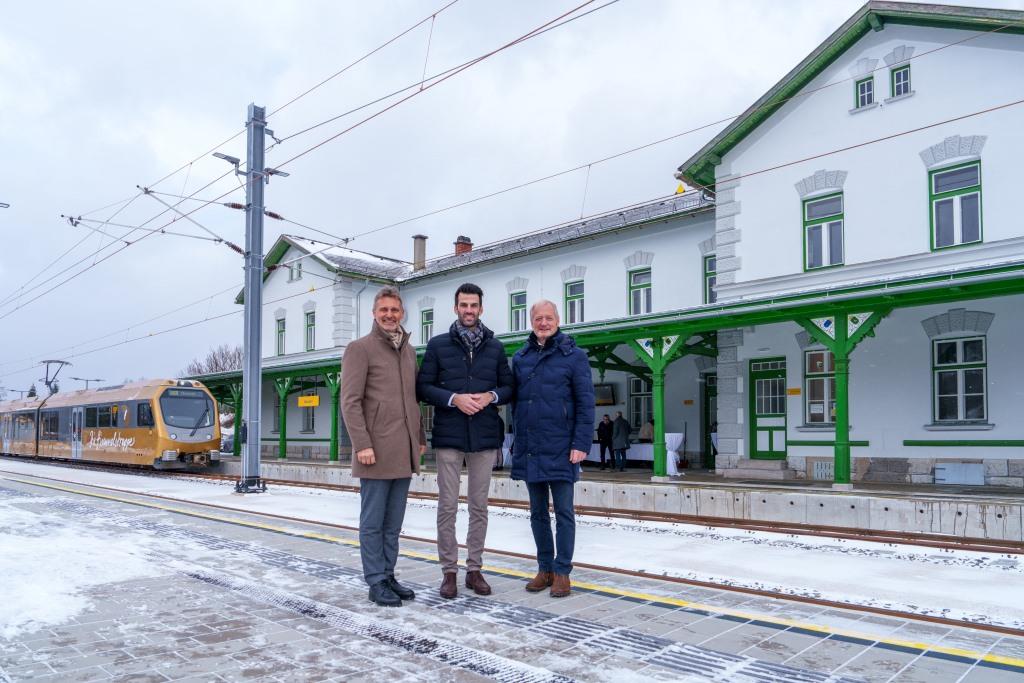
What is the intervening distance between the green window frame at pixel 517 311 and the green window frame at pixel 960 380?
1220 cm

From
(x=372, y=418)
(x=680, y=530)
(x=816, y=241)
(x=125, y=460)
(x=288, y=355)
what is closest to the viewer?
(x=372, y=418)

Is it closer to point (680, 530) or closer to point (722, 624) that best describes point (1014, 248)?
point (680, 530)

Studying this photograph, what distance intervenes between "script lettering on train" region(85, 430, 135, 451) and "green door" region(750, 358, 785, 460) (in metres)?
17.0

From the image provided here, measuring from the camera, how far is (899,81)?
1448 centimetres

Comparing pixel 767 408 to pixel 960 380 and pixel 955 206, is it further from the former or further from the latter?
pixel 955 206

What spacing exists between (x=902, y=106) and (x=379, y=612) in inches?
542

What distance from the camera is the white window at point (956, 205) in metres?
13.3

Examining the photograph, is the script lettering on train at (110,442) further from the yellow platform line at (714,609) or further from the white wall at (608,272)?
the yellow platform line at (714,609)

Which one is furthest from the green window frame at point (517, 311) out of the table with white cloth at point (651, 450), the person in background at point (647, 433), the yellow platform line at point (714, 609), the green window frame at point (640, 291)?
the yellow platform line at point (714, 609)

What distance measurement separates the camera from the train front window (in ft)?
72.0

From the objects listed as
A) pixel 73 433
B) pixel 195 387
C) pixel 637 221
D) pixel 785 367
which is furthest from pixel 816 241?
pixel 73 433

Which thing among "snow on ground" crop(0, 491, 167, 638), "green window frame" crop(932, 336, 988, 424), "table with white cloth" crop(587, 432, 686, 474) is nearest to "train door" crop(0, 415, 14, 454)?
"table with white cloth" crop(587, 432, 686, 474)

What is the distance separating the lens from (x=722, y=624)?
4.38 metres

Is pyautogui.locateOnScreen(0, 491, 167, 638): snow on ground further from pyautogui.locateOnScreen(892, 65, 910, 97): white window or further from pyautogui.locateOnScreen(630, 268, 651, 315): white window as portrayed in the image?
pyautogui.locateOnScreen(630, 268, 651, 315): white window
